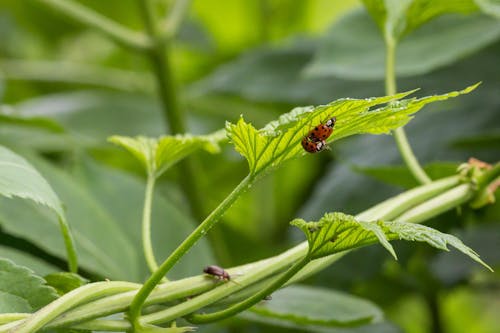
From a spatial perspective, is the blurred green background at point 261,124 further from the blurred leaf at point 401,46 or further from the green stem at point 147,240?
the green stem at point 147,240

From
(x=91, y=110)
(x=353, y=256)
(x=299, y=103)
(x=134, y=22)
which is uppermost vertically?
(x=134, y=22)

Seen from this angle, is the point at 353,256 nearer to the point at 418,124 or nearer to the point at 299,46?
the point at 418,124

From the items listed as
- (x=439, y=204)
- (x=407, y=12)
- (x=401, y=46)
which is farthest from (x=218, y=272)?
(x=401, y=46)

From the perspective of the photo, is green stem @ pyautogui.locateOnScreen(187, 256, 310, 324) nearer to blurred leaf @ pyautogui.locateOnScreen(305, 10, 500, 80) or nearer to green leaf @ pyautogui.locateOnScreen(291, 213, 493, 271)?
green leaf @ pyautogui.locateOnScreen(291, 213, 493, 271)

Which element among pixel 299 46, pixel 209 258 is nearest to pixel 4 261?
pixel 209 258

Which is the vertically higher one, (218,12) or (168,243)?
(218,12)

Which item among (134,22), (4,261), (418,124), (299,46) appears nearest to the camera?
(4,261)
